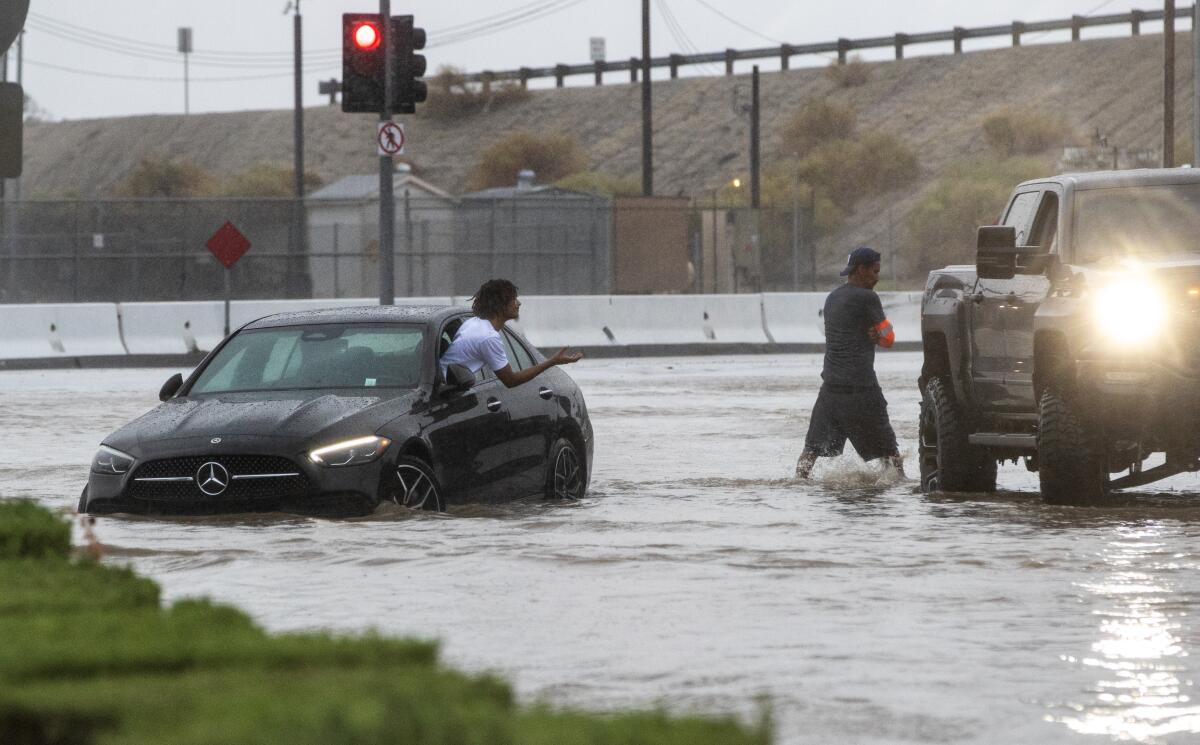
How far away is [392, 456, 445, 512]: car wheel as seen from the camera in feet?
38.0

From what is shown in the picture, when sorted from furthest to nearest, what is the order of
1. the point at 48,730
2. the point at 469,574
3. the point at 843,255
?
the point at 843,255 < the point at 469,574 < the point at 48,730

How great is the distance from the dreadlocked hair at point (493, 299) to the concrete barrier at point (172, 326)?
2107 centimetres

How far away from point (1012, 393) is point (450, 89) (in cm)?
12338

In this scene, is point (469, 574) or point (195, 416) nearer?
point (469, 574)

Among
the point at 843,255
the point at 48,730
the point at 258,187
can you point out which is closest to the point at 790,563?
the point at 48,730

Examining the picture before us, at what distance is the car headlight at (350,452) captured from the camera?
37.2 feet

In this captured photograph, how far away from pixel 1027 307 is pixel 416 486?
3852 millimetres

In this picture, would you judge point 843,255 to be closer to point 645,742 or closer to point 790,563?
point 790,563

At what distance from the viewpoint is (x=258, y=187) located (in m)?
100

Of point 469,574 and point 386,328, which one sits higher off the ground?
point 386,328

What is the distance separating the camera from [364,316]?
42.9 feet

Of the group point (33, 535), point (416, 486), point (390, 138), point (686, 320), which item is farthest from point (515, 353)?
point (686, 320)

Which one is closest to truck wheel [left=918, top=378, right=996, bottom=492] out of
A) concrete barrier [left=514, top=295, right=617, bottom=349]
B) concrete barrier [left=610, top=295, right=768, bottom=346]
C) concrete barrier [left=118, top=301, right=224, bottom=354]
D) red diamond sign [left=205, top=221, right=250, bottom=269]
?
red diamond sign [left=205, top=221, right=250, bottom=269]

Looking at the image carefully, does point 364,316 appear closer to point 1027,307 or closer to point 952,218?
point 1027,307
